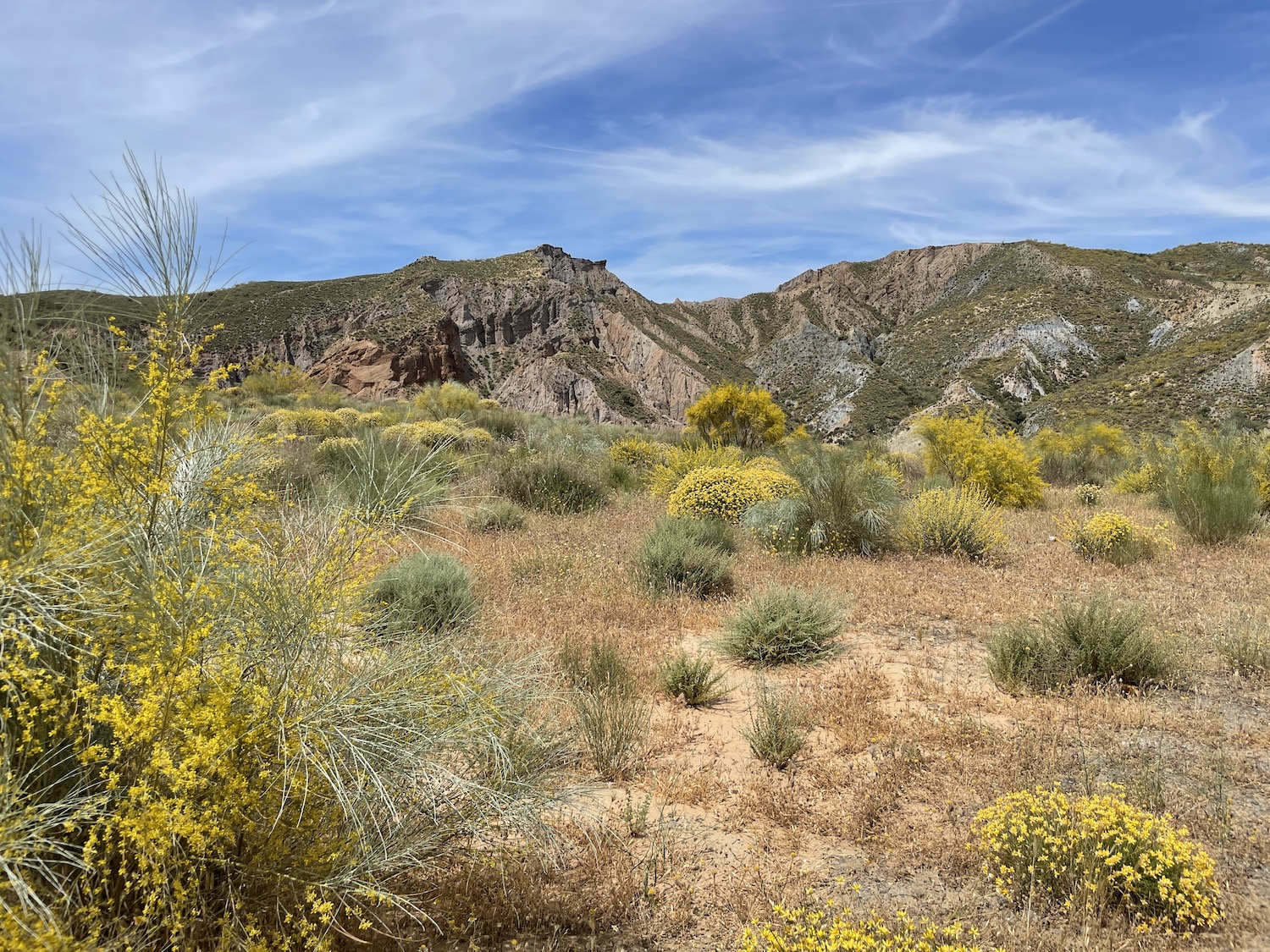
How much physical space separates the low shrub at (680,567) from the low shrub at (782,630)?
4.00 feet

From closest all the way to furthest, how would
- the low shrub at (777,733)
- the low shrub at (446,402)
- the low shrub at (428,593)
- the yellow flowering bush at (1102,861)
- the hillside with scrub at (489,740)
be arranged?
1. the hillside with scrub at (489,740)
2. the yellow flowering bush at (1102,861)
3. the low shrub at (777,733)
4. the low shrub at (428,593)
5. the low shrub at (446,402)

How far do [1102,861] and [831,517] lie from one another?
6.10 meters

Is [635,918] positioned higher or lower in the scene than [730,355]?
lower

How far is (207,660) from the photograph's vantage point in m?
1.98

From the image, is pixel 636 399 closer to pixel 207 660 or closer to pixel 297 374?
pixel 297 374

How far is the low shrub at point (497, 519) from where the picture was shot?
9023mm

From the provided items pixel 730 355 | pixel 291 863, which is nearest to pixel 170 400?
pixel 291 863

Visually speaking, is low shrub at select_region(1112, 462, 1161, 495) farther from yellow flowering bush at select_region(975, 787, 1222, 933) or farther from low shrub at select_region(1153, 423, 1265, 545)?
yellow flowering bush at select_region(975, 787, 1222, 933)

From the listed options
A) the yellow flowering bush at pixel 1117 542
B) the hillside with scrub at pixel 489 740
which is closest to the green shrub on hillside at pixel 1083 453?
the yellow flowering bush at pixel 1117 542

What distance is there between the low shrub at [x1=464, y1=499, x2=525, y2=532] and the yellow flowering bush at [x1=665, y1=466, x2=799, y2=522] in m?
2.25

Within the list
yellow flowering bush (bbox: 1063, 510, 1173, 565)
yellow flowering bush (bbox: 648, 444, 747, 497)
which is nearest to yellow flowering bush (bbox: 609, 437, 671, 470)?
yellow flowering bush (bbox: 648, 444, 747, 497)

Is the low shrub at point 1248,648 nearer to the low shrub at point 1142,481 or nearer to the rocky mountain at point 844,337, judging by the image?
the low shrub at point 1142,481

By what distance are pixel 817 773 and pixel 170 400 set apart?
3.44m

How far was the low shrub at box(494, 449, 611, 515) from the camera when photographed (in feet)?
36.0
